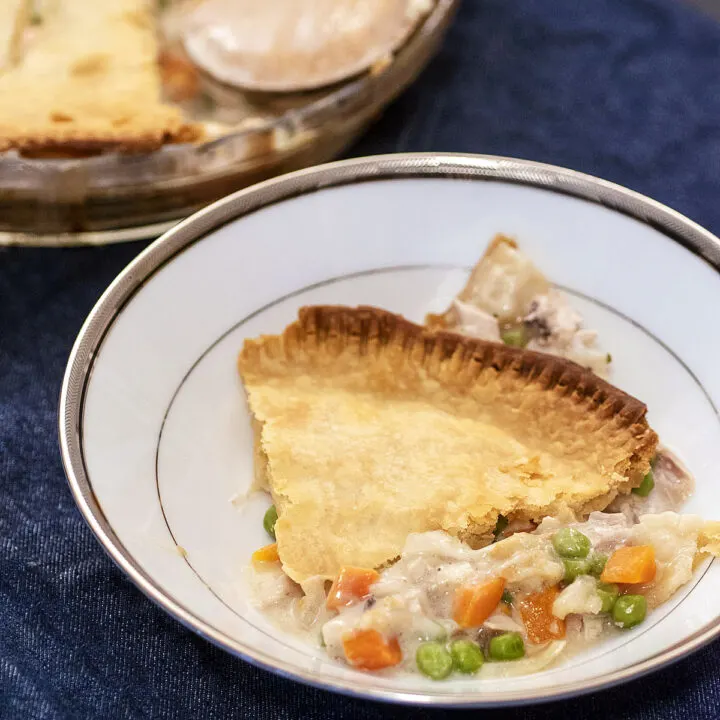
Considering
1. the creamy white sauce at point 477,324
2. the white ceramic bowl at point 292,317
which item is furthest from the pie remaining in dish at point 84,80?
the creamy white sauce at point 477,324

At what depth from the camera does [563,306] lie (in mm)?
2547

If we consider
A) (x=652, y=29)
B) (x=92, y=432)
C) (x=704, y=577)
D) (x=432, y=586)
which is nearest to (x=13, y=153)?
(x=92, y=432)

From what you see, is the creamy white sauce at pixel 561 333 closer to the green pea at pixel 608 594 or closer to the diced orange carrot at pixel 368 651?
the green pea at pixel 608 594

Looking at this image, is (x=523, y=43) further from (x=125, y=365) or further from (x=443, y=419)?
(x=125, y=365)

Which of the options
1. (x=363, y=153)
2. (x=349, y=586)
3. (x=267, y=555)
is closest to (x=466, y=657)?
(x=349, y=586)

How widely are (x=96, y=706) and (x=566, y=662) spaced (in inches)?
41.1

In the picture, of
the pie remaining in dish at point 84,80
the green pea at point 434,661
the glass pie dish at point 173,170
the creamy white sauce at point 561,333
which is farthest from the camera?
the pie remaining in dish at point 84,80

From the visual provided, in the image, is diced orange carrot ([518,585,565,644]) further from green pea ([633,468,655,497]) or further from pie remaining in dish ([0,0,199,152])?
pie remaining in dish ([0,0,199,152])

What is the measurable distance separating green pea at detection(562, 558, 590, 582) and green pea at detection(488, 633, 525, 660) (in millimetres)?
199

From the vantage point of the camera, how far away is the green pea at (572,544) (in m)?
2.00

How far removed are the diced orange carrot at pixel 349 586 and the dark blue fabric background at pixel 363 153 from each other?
0.22 m

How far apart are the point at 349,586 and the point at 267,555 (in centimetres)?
25

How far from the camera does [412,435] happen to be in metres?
2.25

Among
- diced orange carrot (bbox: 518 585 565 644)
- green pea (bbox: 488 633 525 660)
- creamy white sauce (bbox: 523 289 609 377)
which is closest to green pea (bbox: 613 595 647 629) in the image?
diced orange carrot (bbox: 518 585 565 644)
